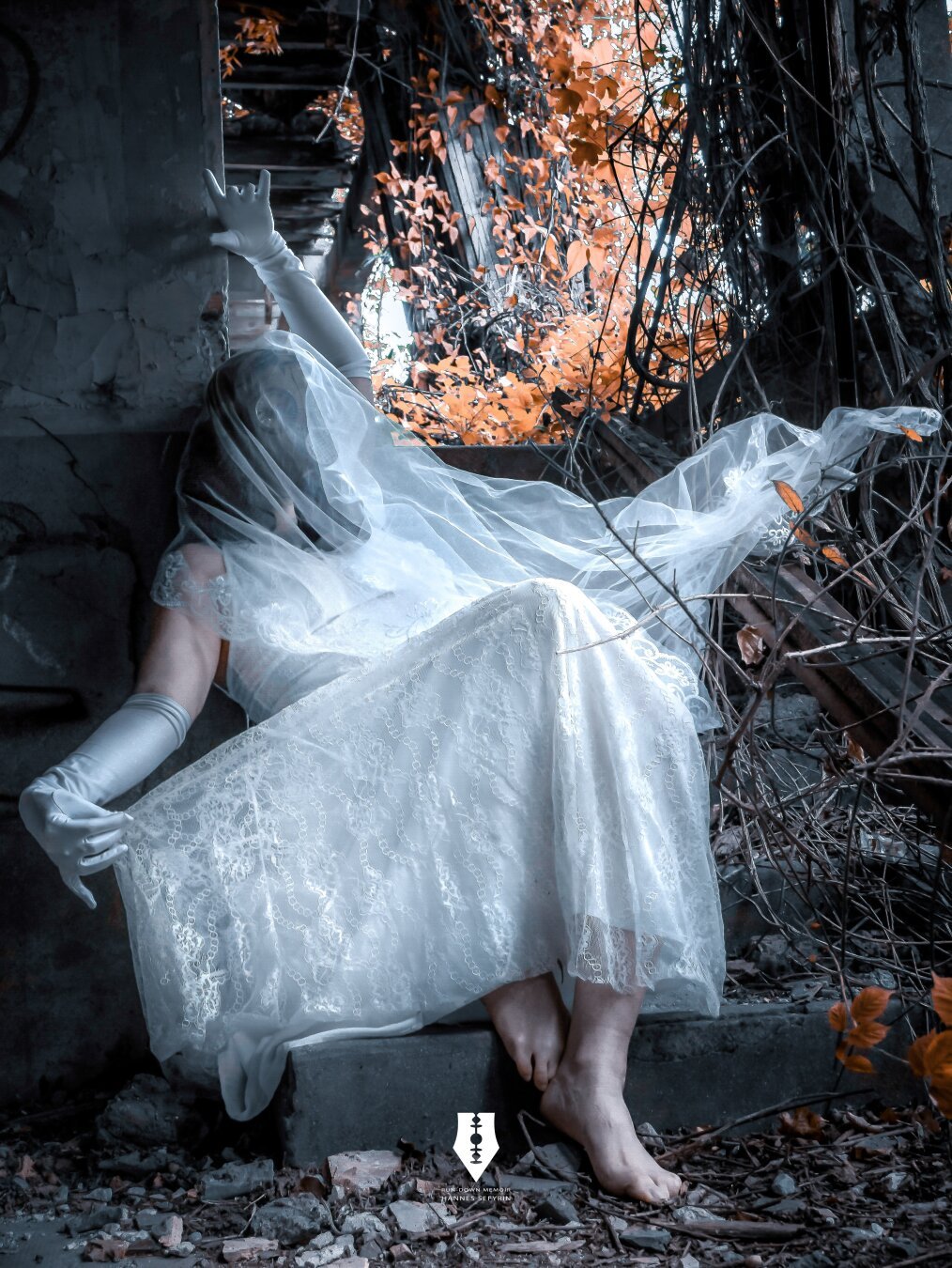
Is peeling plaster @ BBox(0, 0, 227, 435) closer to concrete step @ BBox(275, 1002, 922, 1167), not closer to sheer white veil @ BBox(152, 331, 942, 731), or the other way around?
sheer white veil @ BBox(152, 331, 942, 731)

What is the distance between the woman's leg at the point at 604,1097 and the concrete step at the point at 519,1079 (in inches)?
4.2

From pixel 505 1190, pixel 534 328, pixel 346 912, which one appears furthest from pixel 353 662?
pixel 534 328

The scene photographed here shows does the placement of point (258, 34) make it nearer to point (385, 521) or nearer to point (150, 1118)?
point (385, 521)

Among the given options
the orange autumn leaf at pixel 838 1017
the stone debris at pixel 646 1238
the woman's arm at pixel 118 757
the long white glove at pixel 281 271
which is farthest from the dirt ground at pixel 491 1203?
the long white glove at pixel 281 271

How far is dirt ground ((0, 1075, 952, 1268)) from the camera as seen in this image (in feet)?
5.43

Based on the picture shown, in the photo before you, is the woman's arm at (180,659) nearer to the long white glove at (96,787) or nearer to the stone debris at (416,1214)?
the long white glove at (96,787)

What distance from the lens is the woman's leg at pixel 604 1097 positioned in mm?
1780

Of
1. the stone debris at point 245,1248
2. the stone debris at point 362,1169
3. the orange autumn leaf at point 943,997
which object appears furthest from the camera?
the stone debris at point 362,1169

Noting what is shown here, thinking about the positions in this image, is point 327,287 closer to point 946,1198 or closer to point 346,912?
point 346,912

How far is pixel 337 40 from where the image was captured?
19.1ft

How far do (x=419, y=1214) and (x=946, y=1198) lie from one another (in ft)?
2.73

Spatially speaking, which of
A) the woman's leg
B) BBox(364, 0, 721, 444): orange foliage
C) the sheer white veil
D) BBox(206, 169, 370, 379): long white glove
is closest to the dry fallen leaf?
the sheer white veil

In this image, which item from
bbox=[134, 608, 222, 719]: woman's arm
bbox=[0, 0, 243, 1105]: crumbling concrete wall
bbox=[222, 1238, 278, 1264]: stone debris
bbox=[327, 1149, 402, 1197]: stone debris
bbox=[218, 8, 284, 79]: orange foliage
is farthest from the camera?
bbox=[218, 8, 284, 79]: orange foliage

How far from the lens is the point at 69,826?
1873 millimetres
